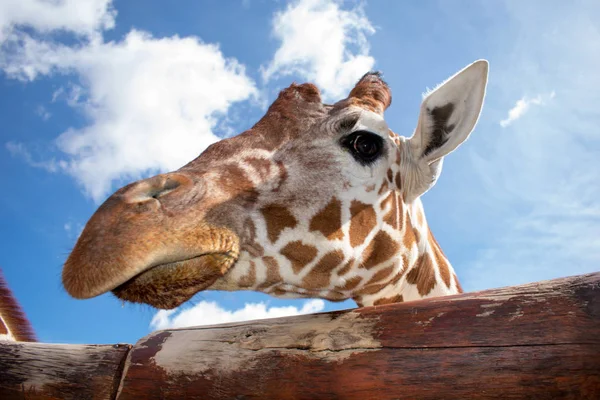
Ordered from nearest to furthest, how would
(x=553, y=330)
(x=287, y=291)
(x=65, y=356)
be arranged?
1. (x=553, y=330)
2. (x=65, y=356)
3. (x=287, y=291)

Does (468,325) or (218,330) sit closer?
(468,325)

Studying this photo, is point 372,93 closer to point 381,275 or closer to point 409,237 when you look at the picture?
point 409,237

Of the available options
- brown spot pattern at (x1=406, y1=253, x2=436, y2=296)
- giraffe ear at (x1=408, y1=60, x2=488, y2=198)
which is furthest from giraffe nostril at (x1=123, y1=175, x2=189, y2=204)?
brown spot pattern at (x1=406, y1=253, x2=436, y2=296)

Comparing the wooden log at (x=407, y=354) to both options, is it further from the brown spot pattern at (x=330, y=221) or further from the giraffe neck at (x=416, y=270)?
the giraffe neck at (x=416, y=270)

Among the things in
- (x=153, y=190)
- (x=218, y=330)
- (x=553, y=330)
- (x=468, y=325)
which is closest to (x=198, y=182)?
(x=153, y=190)

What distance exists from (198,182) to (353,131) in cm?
128

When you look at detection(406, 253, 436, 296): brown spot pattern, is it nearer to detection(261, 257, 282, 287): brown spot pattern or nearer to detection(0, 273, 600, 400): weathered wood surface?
detection(261, 257, 282, 287): brown spot pattern

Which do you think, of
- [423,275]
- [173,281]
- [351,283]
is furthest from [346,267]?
[173,281]

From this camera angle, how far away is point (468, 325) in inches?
75.3

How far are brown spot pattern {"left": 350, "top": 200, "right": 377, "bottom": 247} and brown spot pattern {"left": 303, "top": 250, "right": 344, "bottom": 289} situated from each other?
0.59ft

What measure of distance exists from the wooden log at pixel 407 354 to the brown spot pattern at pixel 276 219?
78 cm

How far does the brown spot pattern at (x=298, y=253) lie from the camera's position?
10.6ft

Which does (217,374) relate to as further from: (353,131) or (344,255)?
(353,131)

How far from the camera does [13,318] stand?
5539 mm
